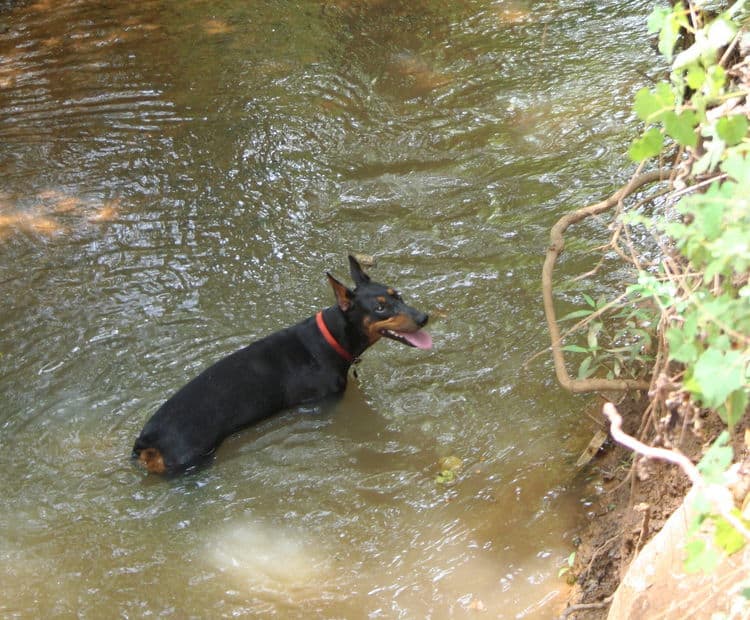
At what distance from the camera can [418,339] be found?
5.60 m

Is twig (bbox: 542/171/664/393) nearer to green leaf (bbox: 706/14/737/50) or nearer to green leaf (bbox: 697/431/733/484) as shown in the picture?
green leaf (bbox: 706/14/737/50)

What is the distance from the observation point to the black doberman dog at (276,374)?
525cm

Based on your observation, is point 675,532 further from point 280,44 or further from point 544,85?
point 280,44

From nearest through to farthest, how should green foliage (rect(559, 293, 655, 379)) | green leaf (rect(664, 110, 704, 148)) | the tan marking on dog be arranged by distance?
1. green leaf (rect(664, 110, 704, 148))
2. green foliage (rect(559, 293, 655, 379))
3. the tan marking on dog

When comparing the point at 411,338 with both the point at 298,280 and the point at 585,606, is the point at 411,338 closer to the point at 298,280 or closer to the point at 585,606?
the point at 298,280

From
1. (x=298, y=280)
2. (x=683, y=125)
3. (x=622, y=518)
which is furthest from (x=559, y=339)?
(x=298, y=280)

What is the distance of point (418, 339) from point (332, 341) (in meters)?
0.59

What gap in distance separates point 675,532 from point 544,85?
20.9 ft

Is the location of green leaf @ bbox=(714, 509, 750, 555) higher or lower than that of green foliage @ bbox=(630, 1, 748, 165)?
lower

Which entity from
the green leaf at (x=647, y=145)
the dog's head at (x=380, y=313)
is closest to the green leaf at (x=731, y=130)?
the green leaf at (x=647, y=145)

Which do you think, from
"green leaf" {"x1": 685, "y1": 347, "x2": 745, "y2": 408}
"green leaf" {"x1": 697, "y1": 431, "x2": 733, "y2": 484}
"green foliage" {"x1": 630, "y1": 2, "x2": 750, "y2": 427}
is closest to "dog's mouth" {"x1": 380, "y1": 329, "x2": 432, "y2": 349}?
"green foliage" {"x1": 630, "y1": 2, "x2": 750, "y2": 427}

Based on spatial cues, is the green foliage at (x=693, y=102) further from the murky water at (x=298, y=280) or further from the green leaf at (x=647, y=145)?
the murky water at (x=298, y=280)

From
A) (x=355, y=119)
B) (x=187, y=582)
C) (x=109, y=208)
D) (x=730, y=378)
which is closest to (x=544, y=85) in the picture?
(x=355, y=119)

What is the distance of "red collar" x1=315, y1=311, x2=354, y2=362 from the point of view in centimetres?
573
